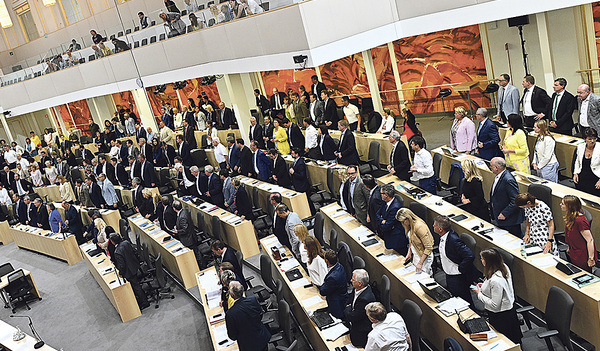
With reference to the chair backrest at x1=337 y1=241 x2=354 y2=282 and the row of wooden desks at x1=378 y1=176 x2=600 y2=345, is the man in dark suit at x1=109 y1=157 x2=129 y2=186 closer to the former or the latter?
the chair backrest at x1=337 y1=241 x2=354 y2=282

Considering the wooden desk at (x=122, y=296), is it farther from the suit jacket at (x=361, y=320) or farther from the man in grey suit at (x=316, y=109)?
the man in grey suit at (x=316, y=109)

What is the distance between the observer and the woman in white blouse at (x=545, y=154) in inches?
315

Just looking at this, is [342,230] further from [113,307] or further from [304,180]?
[113,307]

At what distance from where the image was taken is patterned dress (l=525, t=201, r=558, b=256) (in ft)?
20.8

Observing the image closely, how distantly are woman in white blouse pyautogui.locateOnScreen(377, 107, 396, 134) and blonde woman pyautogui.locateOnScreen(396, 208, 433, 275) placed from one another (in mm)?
4738

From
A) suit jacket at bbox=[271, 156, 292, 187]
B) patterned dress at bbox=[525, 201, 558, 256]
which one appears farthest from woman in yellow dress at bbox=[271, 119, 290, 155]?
patterned dress at bbox=[525, 201, 558, 256]

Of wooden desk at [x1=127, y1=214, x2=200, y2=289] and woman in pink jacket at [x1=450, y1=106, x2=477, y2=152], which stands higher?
woman in pink jacket at [x1=450, y1=106, x2=477, y2=152]

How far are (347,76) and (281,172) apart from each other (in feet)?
23.7

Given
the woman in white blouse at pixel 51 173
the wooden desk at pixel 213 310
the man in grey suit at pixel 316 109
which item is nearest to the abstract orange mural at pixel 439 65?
the man in grey suit at pixel 316 109

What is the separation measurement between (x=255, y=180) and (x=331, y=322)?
578 centimetres

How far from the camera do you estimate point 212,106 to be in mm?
16703

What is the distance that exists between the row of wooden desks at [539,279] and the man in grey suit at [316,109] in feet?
17.1

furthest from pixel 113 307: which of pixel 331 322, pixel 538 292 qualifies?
pixel 538 292

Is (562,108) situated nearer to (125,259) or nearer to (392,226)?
(392,226)
